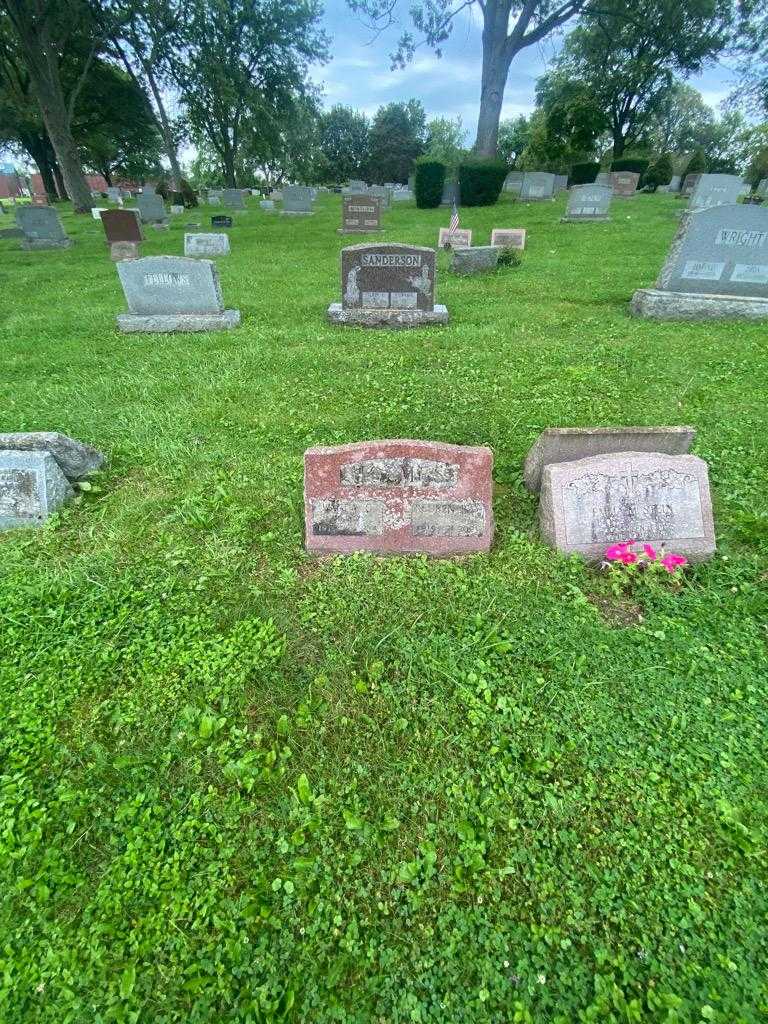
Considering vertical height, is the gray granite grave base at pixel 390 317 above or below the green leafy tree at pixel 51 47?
below

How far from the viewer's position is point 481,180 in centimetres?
2047

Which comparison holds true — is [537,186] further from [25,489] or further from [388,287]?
[25,489]

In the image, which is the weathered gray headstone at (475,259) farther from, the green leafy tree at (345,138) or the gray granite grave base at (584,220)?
the green leafy tree at (345,138)

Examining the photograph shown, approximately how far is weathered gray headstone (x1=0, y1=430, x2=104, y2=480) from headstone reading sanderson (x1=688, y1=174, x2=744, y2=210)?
20.5 meters

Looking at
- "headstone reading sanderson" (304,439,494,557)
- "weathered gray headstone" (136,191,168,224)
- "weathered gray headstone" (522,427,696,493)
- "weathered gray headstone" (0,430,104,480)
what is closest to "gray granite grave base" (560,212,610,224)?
"weathered gray headstone" (136,191,168,224)

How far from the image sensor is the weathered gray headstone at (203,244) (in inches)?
540

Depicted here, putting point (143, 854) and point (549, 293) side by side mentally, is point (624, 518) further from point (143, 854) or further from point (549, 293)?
point (549, 293)

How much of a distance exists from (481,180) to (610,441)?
22.1m

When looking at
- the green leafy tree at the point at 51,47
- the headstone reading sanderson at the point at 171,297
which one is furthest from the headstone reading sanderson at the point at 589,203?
the green leafy tree at the point at 51,47

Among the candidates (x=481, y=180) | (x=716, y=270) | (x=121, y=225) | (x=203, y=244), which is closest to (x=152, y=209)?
(x=121, y=225)

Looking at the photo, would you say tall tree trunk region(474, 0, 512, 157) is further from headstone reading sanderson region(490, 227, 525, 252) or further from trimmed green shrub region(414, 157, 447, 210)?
headstone reading sanderson region(490, 227, 525, 252)

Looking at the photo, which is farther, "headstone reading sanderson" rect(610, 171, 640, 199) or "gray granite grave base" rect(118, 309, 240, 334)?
"headstone reading sanderson" rect(610, 171, 640, 199)

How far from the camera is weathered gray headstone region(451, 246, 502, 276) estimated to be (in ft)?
34.7

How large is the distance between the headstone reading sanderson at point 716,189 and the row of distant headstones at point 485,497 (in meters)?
18.8
